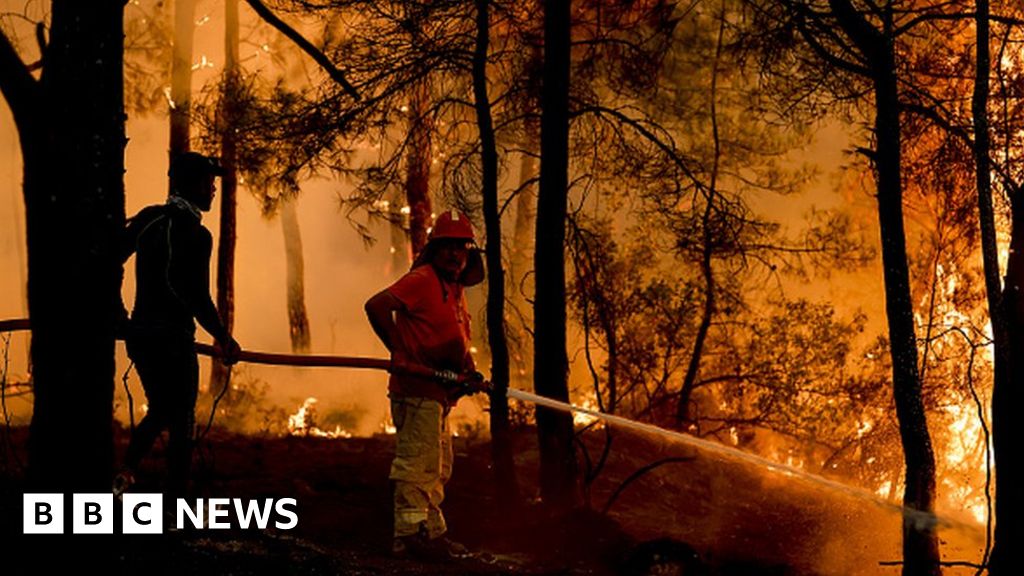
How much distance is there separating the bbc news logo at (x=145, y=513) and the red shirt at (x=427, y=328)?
1.45 meters

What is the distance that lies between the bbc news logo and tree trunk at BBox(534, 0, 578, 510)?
2182 mm

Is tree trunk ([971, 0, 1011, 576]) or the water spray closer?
the water spray

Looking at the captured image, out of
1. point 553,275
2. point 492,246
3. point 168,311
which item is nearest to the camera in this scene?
point 168,311

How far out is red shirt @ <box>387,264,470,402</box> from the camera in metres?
6.55

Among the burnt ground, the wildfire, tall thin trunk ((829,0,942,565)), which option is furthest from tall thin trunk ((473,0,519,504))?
the wildfire

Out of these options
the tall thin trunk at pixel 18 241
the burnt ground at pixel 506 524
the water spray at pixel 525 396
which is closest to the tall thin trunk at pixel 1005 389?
the water spray at pixel 525 396

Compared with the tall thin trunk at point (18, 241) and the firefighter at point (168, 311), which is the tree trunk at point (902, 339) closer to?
the firefighter at point (168, 311)

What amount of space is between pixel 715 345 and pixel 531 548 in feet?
20.4

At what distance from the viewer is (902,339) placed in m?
8.20

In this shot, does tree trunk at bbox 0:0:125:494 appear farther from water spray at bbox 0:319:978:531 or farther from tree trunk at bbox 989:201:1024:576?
tree trunk at bbox 989:201:1024:576

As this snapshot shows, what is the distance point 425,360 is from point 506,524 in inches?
95.0

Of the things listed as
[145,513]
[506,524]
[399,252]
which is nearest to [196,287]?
[145,513]

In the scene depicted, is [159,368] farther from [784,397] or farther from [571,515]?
[784,397]

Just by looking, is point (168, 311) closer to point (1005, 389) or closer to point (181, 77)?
point (1005, 389)
